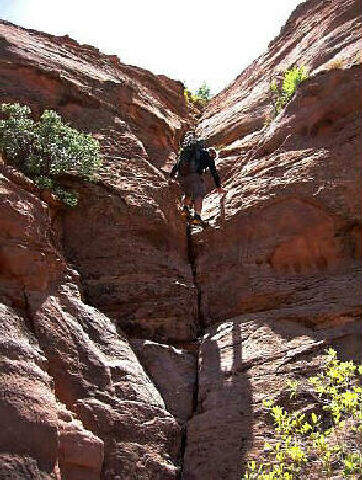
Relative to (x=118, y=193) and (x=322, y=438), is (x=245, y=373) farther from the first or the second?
(x=118, y=193)

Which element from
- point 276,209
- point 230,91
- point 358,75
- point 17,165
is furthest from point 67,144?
point 230,91

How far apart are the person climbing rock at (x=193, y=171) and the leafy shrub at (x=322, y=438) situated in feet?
20.5

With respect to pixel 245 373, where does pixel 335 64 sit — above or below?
above

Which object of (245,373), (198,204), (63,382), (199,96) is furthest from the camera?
(199,96)

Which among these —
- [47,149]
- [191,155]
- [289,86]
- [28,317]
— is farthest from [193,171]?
[28,317]

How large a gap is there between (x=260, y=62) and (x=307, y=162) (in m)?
11.7

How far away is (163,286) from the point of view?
487 inches

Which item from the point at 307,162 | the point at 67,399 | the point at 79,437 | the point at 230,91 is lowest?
the point at 79,437

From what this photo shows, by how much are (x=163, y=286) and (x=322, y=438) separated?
210 inches

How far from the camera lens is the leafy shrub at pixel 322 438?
7602 millimetres

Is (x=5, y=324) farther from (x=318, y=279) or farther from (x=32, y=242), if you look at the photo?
(x=318, y=279)

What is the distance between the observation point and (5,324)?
28.8ft

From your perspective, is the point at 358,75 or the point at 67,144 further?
the point at 358,75

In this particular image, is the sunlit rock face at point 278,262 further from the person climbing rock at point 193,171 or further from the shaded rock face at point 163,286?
the person climbing rock at point 193,171
